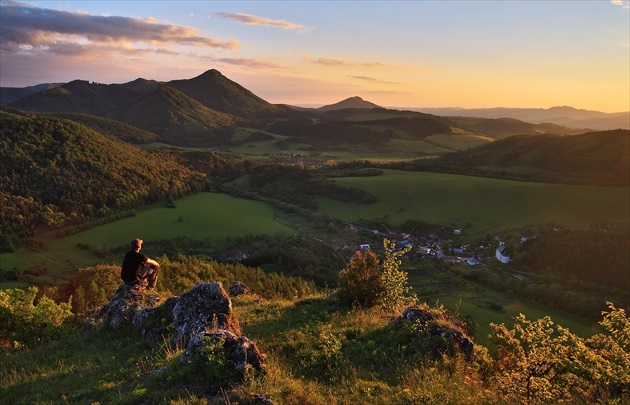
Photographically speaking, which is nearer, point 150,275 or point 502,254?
point 150,275

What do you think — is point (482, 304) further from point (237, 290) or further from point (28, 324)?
point (28, 324)

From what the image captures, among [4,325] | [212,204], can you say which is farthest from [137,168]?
[4,325]

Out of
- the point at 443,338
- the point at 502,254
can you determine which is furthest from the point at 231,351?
the point at 502,254

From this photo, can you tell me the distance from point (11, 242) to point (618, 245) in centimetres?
13385

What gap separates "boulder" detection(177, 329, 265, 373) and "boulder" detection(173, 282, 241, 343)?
2099 mm

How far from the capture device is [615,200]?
106875 mm

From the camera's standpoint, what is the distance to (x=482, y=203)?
387 feet

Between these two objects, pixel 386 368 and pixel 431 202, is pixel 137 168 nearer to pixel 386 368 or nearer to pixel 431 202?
pixel 431 202

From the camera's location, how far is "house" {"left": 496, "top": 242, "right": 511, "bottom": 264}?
8606 cm

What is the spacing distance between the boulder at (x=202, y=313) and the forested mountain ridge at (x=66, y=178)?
96252mm

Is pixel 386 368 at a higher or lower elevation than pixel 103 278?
higher

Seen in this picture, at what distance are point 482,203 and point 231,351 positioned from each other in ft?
402

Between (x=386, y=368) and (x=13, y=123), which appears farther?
(x=13, y=123)

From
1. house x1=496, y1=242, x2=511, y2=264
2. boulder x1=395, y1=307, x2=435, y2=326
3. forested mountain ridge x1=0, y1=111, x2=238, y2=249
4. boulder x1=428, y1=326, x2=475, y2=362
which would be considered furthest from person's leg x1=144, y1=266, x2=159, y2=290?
forested mountain ridge x1=0, y1=111, x2=238, y2=249
